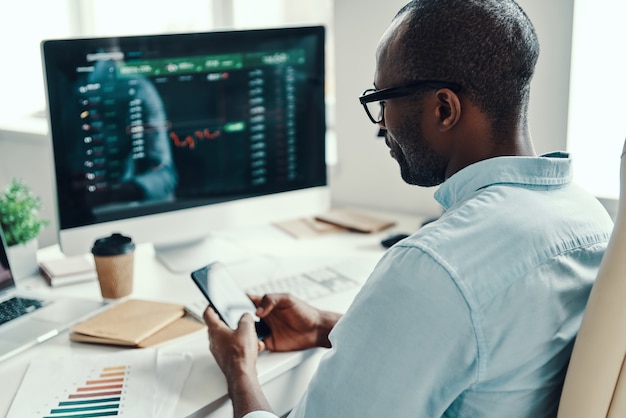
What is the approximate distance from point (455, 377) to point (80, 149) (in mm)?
938

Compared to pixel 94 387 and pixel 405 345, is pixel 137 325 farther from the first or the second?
pixel 405 345

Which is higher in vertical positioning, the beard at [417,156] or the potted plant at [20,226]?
the beard at [417,156]

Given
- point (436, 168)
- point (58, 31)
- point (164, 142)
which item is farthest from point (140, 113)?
point (58, 31)

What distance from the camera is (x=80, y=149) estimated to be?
146cm

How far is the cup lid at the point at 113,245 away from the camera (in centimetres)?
145

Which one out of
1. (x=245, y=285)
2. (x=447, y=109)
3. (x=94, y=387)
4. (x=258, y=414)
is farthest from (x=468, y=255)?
(x=245, y=285)

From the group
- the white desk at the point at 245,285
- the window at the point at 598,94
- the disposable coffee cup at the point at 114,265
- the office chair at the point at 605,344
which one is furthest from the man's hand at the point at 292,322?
the window at the point at 598,94

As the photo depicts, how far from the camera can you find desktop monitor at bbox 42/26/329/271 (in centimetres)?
146

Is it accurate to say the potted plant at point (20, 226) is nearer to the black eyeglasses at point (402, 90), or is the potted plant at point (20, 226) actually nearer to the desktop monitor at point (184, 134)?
the desktop monitor at point (184, 134)

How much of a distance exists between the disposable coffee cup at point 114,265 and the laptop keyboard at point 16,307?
13 centimetres

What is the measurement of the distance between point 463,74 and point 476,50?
0.11ft

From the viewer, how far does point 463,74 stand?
95 centimetres

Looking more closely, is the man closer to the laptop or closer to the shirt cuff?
the shirt cuff

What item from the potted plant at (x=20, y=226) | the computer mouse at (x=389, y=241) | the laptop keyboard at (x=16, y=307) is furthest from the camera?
the computer mouse at (x=389, y=241)
